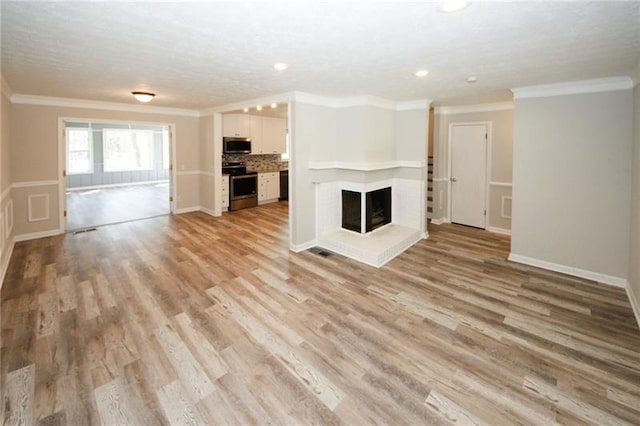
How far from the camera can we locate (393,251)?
186 inches

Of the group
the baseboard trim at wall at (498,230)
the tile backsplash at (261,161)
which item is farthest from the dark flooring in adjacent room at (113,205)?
the baseboard trim at wall at (498,230)

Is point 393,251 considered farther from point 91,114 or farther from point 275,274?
point 91,114

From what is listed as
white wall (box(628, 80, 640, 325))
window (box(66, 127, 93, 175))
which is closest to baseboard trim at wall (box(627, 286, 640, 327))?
white wall (box(628, 80, 640, 325))

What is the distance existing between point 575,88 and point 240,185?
267 inches

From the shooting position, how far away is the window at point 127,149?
11961 millimetres

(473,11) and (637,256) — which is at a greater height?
(473,11)

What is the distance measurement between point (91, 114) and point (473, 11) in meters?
6.67

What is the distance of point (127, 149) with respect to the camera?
1252 cm

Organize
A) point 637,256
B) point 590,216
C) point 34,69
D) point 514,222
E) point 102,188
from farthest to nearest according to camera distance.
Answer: point 102,188
point 514,222
point 590,216
point 34,69
point 637,256

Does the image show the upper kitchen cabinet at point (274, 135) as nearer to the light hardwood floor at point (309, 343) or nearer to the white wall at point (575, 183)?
the light hardwood floor at point (309, 343)

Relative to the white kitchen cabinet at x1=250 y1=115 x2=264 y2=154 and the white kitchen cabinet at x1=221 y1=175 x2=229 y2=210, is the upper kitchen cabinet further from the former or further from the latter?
the white kitchen cabinet at x1=221 y1=175 x2=229 y2=210

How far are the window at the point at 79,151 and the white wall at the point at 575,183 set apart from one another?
43.9ft

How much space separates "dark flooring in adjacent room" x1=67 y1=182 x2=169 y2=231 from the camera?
688 centimetres

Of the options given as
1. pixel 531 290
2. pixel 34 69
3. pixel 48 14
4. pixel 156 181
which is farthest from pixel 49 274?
pixel 156 181
